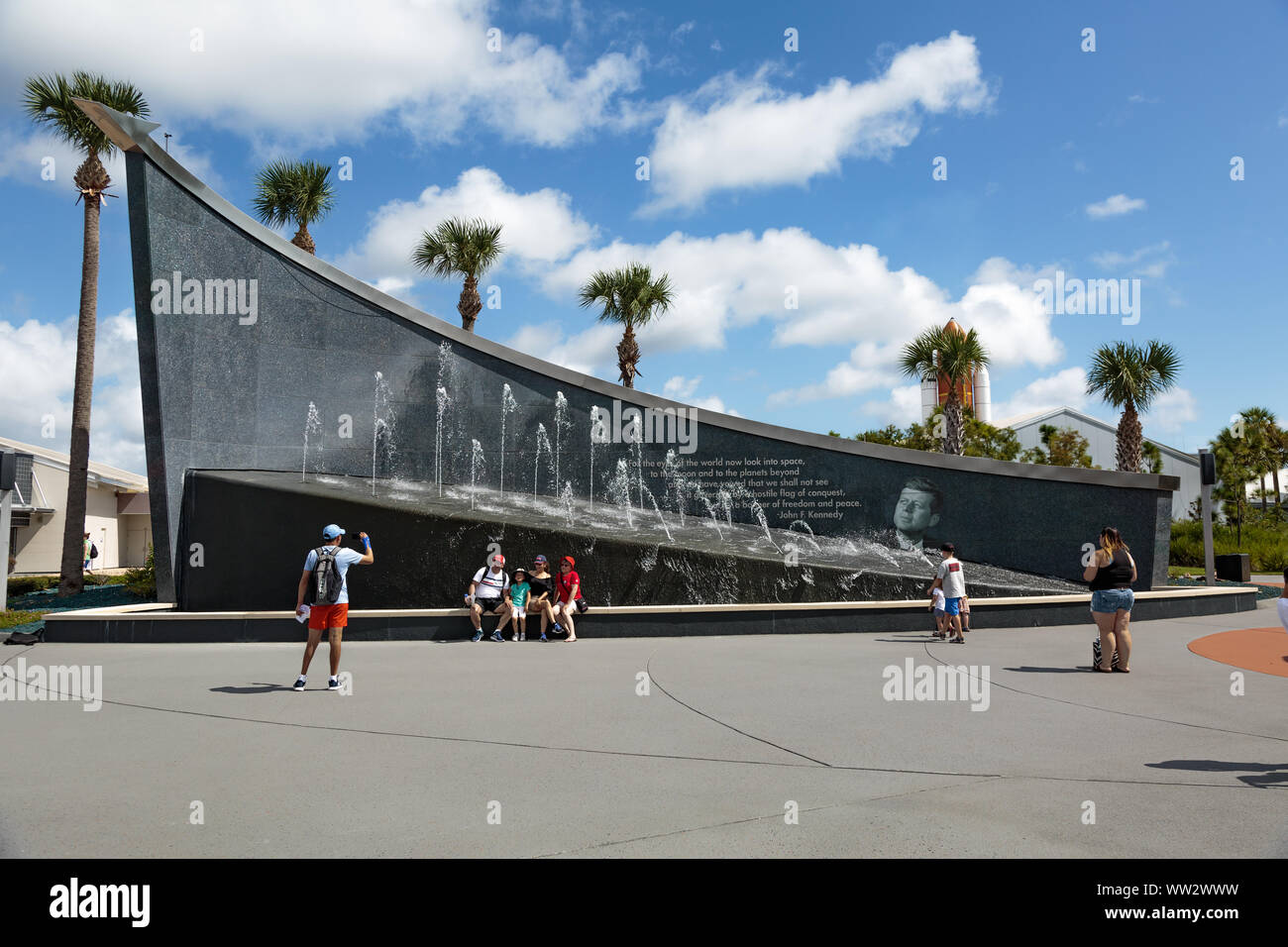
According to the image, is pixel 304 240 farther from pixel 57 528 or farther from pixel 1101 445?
pixel 1101 445

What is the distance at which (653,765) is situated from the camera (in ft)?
17.3

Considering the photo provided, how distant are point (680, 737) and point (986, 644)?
21.8ft

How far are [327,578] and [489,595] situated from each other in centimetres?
459

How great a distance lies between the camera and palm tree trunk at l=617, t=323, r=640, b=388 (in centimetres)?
3166

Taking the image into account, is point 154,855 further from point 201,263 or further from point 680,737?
point 201,263

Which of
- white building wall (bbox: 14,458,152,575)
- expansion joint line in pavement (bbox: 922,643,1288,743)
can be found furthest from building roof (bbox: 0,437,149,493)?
expansion joint line in pavement (bbox: 922,643,1288,743)

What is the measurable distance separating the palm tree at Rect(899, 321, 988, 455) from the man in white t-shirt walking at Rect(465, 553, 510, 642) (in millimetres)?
19609

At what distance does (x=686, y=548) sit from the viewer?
14.3 m

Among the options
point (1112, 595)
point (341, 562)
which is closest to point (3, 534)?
point (341, 562)

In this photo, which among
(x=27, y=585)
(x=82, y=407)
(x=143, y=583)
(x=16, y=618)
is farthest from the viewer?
(x=27, y=585)

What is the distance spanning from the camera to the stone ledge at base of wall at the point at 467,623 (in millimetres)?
A: 12359
